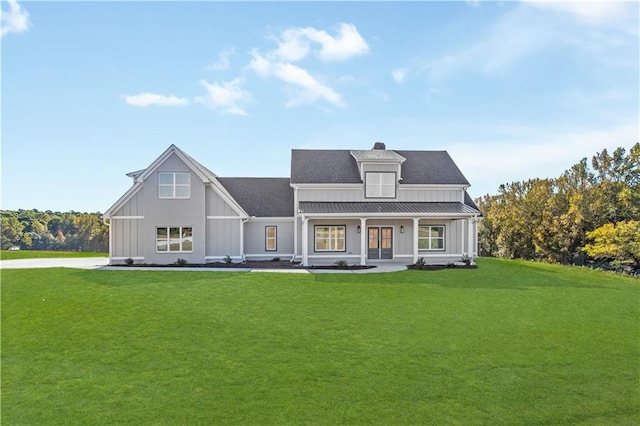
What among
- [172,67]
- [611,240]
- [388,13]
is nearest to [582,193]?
[611,240]

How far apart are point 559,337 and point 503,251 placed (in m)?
33.3

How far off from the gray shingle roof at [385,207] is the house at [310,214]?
6 cm

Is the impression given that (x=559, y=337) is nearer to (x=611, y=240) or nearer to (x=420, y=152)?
(x=420, y=152)

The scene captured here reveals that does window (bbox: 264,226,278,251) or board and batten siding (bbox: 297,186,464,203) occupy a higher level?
board and batten siding (bbox: 297,186,464,203)

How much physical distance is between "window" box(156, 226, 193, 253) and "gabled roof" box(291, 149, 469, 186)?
6.65 metres

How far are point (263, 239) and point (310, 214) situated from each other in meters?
4.85

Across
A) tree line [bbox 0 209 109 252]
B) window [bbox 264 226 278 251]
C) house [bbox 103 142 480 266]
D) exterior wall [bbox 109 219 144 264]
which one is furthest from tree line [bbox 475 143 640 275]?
tree line [bbox 0 209 109 252]

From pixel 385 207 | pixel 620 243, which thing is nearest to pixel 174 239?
pixel 385 207

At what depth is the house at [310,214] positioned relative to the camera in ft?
71.5

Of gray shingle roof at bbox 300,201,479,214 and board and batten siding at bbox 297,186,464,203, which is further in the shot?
board and batten siding at bbox 297,186,464,203

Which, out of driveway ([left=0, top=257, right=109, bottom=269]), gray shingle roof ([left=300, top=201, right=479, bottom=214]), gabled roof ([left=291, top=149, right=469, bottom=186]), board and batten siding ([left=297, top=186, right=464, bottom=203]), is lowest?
driveway ([left=0, top=257, right=109, bottom=269])

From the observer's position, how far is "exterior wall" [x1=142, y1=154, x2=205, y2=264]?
21672mm

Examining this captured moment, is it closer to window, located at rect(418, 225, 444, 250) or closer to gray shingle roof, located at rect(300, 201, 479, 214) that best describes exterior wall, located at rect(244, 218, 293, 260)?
gray shingle roof, located at rect(300, 201, 479, 214)

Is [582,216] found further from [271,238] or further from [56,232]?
[56,232]
